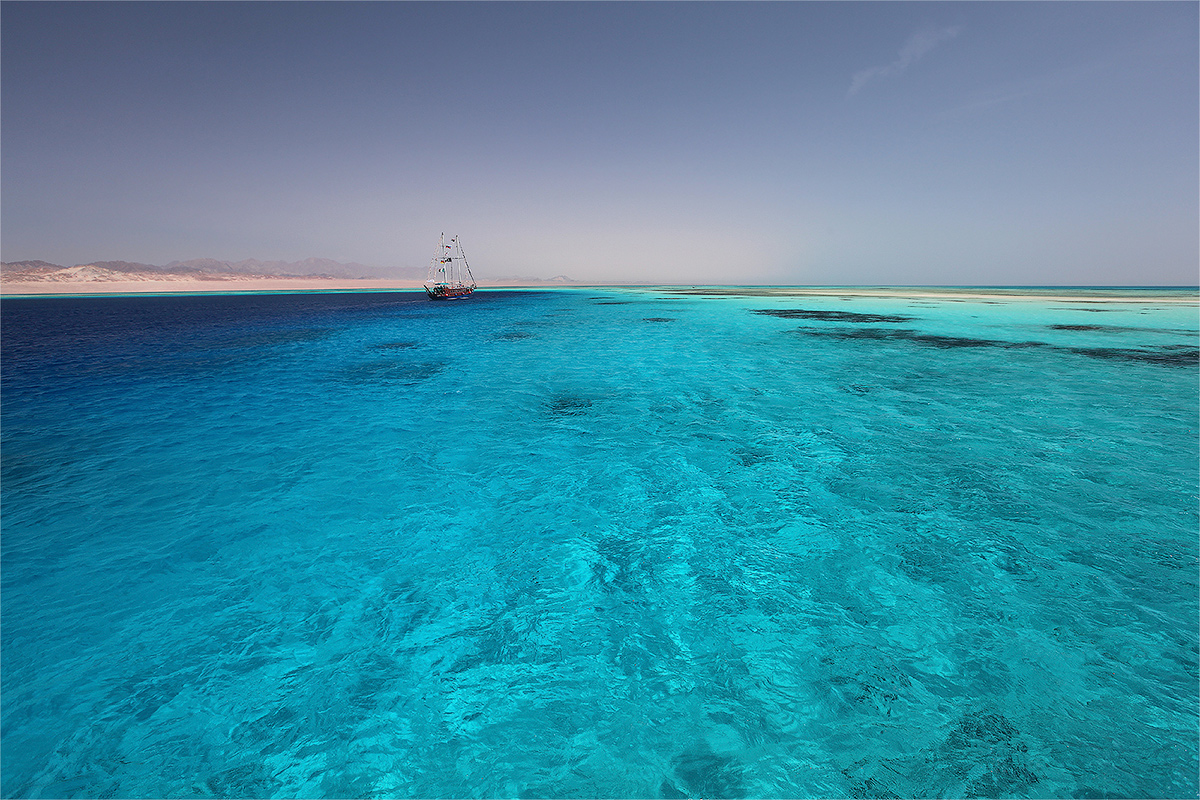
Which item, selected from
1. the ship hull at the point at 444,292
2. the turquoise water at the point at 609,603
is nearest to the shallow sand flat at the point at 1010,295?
the ship hull at the point at 444,292

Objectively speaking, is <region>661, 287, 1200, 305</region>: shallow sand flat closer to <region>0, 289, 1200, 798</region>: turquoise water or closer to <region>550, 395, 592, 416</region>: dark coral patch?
<region>550, 395, 592, 416</region>: dark coral patch

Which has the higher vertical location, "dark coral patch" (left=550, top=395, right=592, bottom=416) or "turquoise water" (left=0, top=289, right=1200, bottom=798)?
"dark coral patch" (left=550, top=395, right=592, bottom=416)

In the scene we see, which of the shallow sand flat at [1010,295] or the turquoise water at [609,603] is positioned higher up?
the shallow sand flat at [1010,295]

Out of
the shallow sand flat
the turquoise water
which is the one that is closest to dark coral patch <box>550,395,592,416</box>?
the turquoise water

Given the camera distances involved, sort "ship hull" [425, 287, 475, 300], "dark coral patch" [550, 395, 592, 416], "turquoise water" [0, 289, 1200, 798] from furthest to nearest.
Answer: "ship hull" [425, 287, 475, 300]
"dark coral patch" [550, 395, 592, 416]
"turquoise water" [0, 289, 1200, 798]

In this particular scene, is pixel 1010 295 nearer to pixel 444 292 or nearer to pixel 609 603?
pixel 444 292

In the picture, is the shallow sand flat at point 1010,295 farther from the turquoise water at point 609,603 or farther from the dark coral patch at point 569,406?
the turquoise water at point 609,603

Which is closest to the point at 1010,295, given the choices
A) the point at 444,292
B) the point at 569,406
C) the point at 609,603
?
the point at 444,292

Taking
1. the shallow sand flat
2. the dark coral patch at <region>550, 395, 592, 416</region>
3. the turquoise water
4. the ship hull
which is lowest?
the turquoise water
